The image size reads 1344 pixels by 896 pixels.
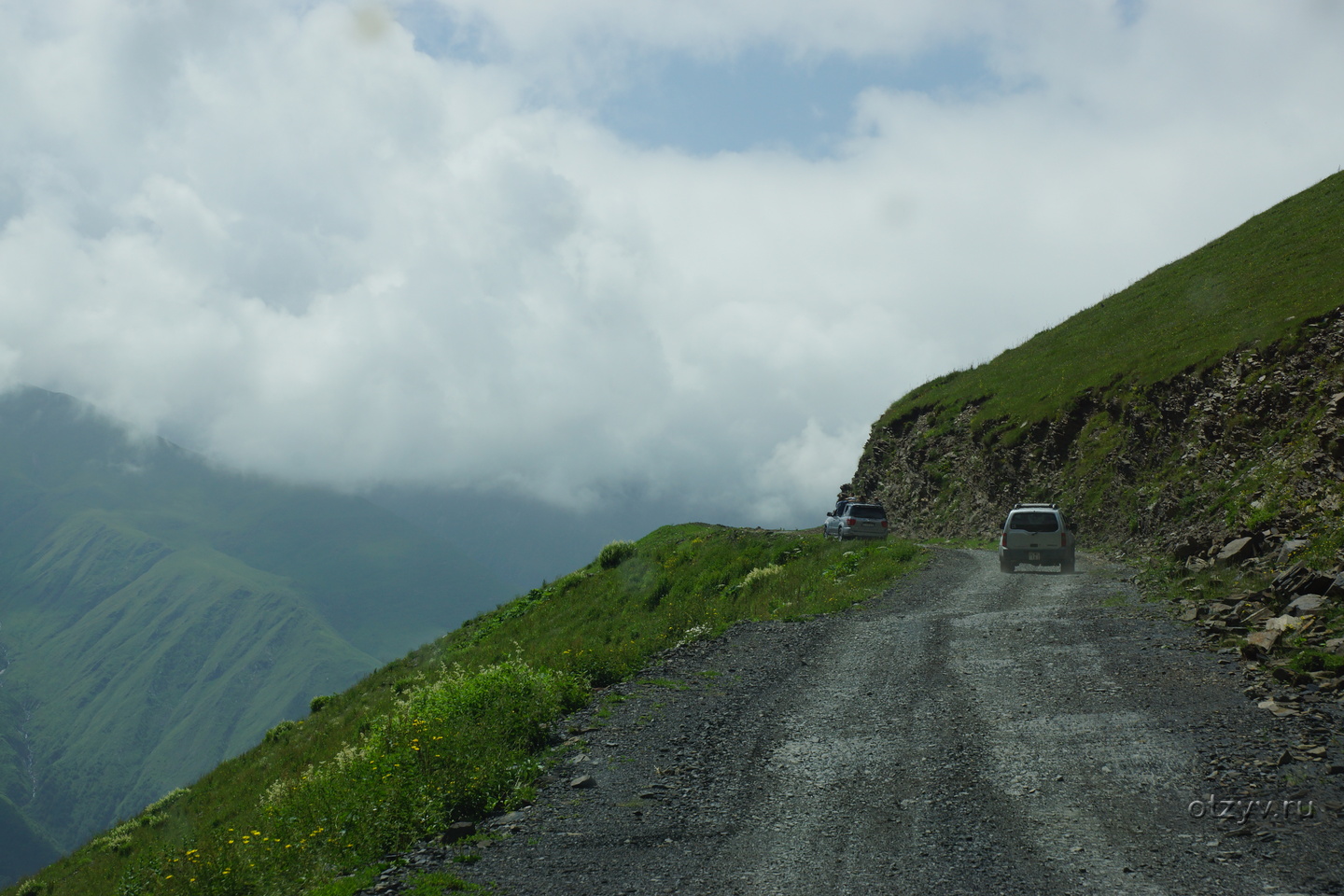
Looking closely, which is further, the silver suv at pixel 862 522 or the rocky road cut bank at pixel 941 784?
the silver suv at pixel 862 522

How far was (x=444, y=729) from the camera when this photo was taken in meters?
11.4

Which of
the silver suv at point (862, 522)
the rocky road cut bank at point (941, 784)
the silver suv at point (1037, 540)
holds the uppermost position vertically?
the silver suv at point (862, 522)

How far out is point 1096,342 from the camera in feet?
172

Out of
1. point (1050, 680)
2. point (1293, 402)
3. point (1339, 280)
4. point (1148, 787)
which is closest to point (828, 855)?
point (1148, 787)

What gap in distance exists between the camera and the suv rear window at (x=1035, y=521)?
2651 centimetres

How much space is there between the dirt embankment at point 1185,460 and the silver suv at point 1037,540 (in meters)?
3.14

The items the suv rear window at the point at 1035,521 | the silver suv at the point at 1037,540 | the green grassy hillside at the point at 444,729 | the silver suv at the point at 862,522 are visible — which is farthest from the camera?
the silver suv at the point at 862,522

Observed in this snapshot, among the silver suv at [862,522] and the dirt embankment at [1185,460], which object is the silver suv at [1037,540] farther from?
the silver suv at [862,522]

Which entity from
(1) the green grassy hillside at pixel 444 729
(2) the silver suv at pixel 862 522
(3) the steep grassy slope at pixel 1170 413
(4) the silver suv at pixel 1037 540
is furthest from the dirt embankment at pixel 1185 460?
(1) the green grassy hillside at pixel 444 729

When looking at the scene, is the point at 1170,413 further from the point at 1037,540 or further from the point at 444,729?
the point at 444,729

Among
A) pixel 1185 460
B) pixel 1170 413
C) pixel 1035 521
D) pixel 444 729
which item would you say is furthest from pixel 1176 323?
pixel 444 729

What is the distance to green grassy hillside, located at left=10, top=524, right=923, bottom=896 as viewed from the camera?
8773mm

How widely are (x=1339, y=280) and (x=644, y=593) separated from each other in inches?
1242

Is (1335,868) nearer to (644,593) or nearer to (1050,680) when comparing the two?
(1050,680)
